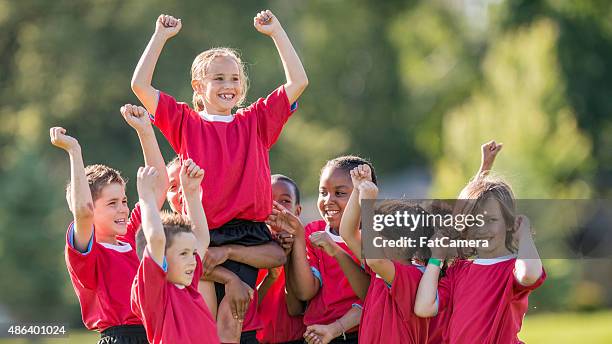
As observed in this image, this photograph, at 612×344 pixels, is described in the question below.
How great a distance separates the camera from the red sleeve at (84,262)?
5.62 meters

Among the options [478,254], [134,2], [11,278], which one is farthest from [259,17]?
[134,2]

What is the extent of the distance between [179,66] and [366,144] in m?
14.2

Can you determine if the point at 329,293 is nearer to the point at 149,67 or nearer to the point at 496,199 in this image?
the point at 496,199

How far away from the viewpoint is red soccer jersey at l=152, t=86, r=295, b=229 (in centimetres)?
583

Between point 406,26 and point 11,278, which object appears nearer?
point 11,278

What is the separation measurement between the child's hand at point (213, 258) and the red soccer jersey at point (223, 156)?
0.13 metres

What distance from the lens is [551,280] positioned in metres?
Result: 24.7

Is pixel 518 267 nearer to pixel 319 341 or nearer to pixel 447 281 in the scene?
pixel 447 281

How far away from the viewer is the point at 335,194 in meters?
6.29

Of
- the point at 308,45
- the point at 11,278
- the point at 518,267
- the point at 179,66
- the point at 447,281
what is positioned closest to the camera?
the point at 518,267

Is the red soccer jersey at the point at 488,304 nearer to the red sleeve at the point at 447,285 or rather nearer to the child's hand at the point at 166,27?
the red sleeve at the point at 447,285

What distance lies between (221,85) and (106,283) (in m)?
1.28
